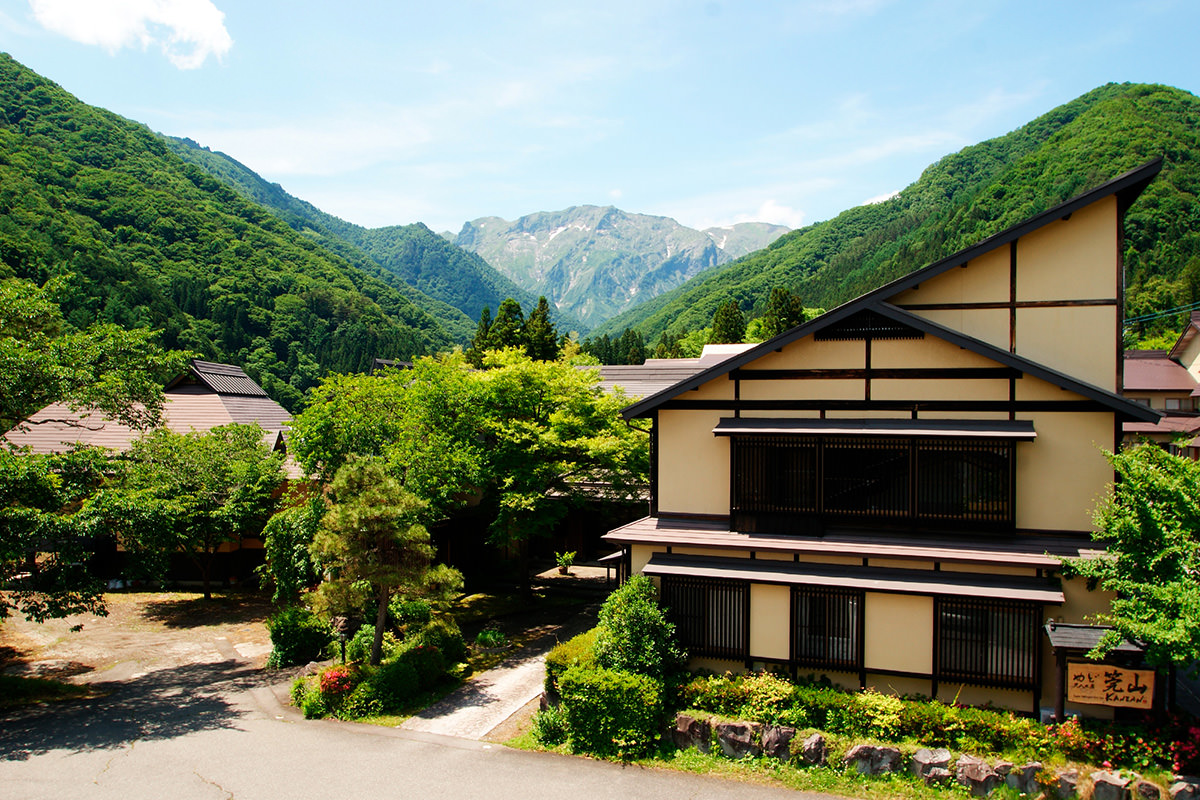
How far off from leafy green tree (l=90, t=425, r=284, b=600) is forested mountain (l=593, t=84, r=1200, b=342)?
75649 millimetres

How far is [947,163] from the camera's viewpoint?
13888 cm

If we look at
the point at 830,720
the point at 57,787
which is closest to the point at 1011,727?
the point at 830,720

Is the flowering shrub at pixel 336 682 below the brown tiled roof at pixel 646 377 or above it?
below

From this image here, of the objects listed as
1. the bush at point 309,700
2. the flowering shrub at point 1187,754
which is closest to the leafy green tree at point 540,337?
the bush at point 309,700

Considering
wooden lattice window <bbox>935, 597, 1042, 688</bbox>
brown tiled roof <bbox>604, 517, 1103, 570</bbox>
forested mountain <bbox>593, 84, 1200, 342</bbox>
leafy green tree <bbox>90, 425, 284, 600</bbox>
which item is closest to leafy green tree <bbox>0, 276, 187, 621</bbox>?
leafy green tree <bbox>90, 425, 284, 600</bbox>

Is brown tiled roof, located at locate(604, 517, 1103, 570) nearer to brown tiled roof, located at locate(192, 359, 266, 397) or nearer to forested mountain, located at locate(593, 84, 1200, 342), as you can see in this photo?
brown tiled roof, located at locate(192, 359, 266, 397)

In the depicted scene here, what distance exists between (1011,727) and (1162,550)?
3459 millimetres

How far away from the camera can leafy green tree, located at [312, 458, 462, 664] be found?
13578 millimetres

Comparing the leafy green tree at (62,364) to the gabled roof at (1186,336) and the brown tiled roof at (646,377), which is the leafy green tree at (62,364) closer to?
the brown tiled roof at (646,377)

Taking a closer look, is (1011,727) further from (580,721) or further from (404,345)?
(404,345)

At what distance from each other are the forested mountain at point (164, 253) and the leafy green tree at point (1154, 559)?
3096 inches

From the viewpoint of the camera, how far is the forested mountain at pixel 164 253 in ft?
232

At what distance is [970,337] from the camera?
487 inches

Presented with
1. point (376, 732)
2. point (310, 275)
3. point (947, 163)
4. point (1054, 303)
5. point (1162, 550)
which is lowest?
point (376, 732)
